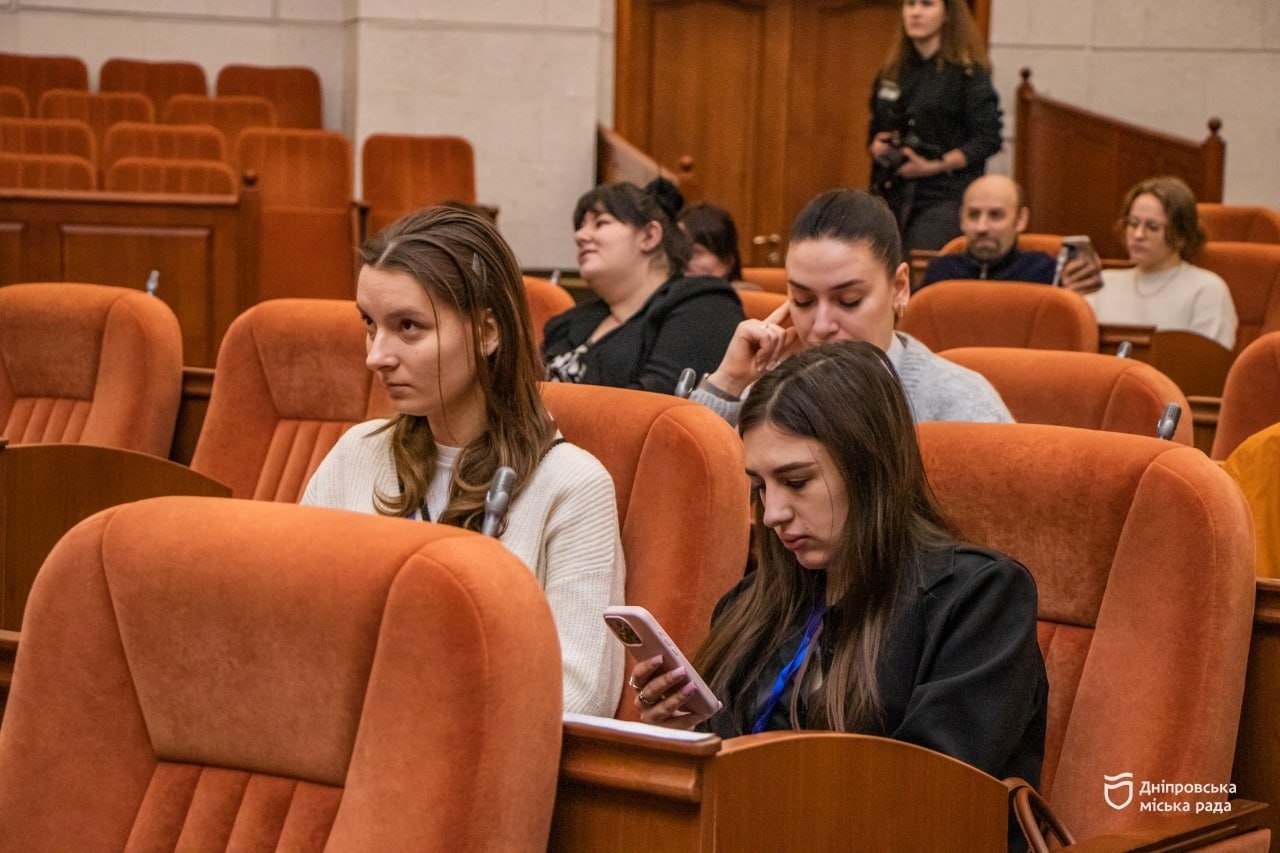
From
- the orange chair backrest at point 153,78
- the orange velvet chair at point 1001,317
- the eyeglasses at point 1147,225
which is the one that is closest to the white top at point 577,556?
the orange velvet chair at point 1001,317

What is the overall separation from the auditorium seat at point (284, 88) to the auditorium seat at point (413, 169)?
2.69 feet

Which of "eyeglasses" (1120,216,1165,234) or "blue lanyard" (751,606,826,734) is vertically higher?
"eyeglasses" (1120,216,1165,234)

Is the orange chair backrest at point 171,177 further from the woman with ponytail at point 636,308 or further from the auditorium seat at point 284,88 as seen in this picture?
the woman with ponytail at point 636,308

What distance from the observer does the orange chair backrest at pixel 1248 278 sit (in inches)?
202

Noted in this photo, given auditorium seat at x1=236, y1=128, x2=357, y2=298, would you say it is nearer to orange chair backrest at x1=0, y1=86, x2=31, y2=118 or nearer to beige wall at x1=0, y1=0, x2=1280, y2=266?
beige wall at x1=0, y1=0, x2=1280, y2=266

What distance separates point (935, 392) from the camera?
7.88ft

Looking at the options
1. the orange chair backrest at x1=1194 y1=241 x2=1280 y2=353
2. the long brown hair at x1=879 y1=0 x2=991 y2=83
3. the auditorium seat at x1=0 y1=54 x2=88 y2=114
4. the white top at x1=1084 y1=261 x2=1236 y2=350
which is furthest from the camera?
the auditorium seat at x1=0 y1=54 x2=88 y2=114

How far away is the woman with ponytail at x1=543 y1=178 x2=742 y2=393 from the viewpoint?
10.8 feet

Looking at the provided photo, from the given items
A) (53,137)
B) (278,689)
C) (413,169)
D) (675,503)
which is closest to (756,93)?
(413,169)

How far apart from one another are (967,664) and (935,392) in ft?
2.92

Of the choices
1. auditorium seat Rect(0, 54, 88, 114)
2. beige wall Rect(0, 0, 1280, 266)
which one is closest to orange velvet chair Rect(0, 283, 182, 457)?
beige wall Rect(0, 0, 1280, 266)

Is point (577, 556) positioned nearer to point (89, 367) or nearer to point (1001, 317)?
point (89, 367)

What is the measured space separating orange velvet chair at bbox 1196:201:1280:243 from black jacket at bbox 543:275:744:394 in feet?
11.2

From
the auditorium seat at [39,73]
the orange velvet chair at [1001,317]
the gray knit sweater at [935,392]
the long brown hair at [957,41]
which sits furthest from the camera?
the auditorium seat at [39,73]
